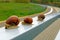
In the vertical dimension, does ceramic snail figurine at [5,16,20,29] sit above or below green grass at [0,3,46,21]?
above

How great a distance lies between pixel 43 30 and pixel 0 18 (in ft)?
7.60

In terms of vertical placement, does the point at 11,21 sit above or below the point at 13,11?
above

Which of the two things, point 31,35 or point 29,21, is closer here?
point 31,35

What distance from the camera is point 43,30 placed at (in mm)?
1493

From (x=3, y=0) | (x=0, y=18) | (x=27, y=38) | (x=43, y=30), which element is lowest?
(x=3, y=0)

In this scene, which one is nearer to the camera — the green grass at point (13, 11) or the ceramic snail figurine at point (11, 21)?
the ceramic snail figurine at point (11, 21)

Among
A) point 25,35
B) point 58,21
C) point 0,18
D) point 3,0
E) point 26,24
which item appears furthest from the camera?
point 3,0

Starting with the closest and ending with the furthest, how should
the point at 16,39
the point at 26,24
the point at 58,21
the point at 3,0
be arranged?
the point at 16,39
the point at 26,24
the point at 58,21
the point at 3,0

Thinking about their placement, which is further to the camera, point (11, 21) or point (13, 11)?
point (13, 11)

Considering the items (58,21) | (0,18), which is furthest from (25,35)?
(0,18)

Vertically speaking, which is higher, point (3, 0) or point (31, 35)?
point (31, 35)

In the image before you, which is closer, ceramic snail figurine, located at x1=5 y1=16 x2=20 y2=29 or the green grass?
ceramic snail figurine, located at x1=5 y1=16 x2=20 y2=29

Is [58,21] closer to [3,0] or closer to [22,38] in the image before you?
[22,38]

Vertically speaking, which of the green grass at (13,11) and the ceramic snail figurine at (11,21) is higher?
the ceramic snail figurine at (11,21)
